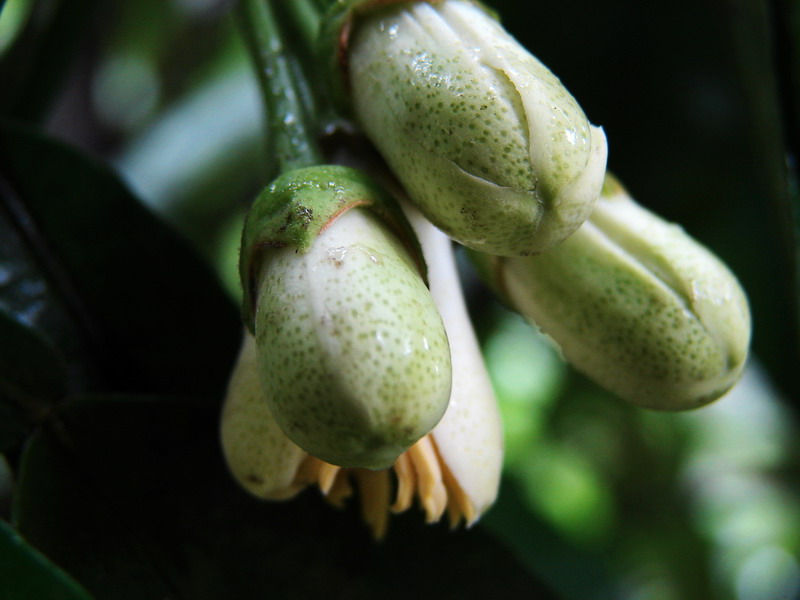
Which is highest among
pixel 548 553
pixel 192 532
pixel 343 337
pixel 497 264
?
pixel 343 337

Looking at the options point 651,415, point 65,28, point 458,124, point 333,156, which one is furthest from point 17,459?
point 651,415

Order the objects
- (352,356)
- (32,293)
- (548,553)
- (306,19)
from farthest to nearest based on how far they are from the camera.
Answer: (548,553) < (32,293) < (306,19) < (352,356)

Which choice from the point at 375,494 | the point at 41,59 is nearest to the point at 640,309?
the point at 375,494

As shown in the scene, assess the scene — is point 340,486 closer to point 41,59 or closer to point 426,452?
point 426,452

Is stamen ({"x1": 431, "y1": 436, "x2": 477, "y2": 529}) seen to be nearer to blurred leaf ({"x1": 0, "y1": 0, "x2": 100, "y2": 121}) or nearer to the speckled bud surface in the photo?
the speckled bud surface

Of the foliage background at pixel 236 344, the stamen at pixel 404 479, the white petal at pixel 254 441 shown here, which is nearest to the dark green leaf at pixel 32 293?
the foliage background at pixel 236 344

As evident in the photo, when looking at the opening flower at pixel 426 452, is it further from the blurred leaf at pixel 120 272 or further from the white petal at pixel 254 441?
the blurred leaf at pixel 120 272

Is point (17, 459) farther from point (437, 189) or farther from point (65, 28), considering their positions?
point (65, 28)
